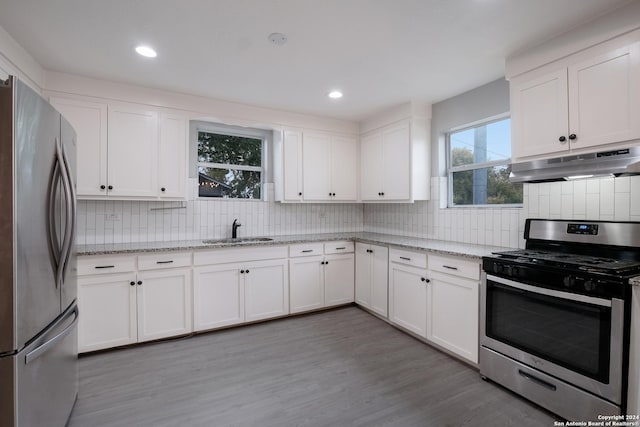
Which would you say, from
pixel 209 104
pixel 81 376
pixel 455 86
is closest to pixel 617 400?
pixel 455 86

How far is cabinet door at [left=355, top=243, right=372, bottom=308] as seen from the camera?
12.1 feet

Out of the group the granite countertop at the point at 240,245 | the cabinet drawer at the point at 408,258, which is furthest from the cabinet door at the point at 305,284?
the cabinet drawer at the point at 408,258

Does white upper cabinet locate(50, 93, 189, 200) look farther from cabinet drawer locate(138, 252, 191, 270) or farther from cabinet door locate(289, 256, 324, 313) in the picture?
cabinet door locate(289, 256, 324, 313)

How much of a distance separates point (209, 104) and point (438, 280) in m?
2.94

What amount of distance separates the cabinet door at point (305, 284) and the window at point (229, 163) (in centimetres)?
110

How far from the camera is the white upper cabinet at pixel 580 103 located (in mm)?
1814

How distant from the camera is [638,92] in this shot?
1.77 meters

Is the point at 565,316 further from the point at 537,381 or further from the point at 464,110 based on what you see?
the point at 464,110

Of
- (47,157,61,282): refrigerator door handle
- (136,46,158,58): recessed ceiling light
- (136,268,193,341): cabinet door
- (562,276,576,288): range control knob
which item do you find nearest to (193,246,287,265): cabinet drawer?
(136,268,193,341): cabinet door


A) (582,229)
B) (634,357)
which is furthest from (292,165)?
(634,357)

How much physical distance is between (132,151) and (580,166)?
12.0 ft

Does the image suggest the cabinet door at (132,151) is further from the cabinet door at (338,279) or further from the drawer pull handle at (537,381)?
the drawer pull handle at (537,381)

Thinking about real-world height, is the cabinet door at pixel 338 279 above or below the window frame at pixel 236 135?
below

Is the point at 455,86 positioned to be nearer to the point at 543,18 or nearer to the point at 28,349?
the point at 543,18
